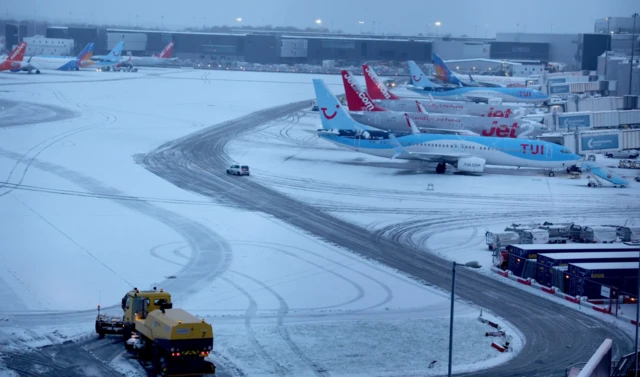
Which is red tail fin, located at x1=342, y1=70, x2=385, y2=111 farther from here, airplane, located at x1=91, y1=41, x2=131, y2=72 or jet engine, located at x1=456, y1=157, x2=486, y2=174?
airplane, located at x1=91, y1=41, x2=131, y2=72

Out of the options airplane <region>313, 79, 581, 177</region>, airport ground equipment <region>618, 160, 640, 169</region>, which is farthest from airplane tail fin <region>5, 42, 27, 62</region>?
airport ground equipment <region>618, 160, 640, 169</region>

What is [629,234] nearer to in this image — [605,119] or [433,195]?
[433,195]

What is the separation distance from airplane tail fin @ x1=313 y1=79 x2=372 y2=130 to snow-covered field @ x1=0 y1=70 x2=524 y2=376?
8.20 feet

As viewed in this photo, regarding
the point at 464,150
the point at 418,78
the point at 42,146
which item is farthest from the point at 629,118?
the point at 42,146

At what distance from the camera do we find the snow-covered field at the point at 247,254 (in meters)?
22.1

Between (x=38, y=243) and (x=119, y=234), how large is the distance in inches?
124

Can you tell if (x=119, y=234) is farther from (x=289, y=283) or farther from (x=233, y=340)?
(x=233, y=340)

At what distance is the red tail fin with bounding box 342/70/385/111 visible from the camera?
63844 millimetres

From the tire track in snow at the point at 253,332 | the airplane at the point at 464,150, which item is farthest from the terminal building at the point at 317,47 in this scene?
the tire track in snow at the point at 253,332

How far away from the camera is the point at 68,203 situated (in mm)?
38094

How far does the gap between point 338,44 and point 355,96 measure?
12262cm

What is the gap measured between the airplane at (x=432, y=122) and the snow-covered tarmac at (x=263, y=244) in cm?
426

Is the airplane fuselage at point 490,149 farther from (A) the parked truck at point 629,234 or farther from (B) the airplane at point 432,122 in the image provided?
(A) the parked truck at point 629,234

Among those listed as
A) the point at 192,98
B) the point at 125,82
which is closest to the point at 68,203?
the point at 192,98
